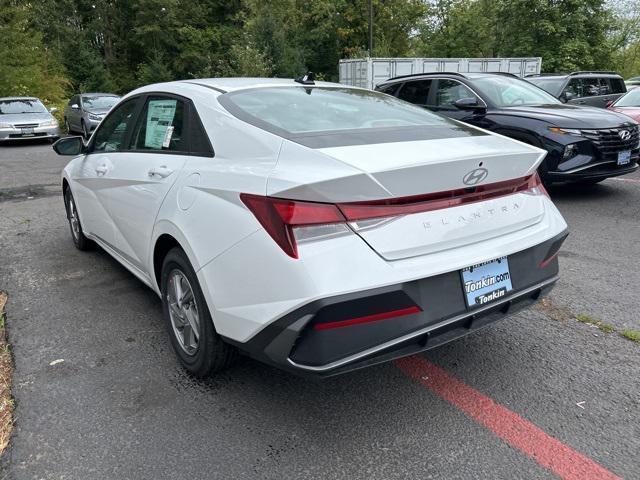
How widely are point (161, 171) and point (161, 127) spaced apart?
0.42m

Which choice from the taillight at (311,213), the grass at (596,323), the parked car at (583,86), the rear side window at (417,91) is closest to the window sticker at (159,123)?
the taillight at (311,213)

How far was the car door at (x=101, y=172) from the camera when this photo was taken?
3.82 m

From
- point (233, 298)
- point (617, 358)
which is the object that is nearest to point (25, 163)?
point (233, 298)

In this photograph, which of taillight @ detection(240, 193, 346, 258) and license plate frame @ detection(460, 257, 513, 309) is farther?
license plate frame @ detection(460, 257, 513, 309)

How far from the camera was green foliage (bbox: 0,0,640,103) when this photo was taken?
28016 mm

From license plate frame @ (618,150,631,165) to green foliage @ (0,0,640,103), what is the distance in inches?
905

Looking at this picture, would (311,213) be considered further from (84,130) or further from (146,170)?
(84,130)

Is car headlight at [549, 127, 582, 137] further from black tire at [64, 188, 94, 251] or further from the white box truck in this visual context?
the white box truck

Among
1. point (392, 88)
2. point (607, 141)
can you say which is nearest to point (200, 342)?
point (607, 141)

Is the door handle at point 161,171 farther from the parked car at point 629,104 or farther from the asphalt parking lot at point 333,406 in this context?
the parked car at point 629,104

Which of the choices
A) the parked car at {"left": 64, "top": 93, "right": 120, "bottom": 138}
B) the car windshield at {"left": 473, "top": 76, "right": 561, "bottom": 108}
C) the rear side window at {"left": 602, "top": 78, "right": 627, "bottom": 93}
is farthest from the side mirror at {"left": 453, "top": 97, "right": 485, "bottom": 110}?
the parked car at {"left": 64, "top": 93, "right": 120, "bottom": 138}

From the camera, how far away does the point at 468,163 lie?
2346mm

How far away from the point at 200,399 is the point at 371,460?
37.4 inches

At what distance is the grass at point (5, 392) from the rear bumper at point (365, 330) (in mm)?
1171
